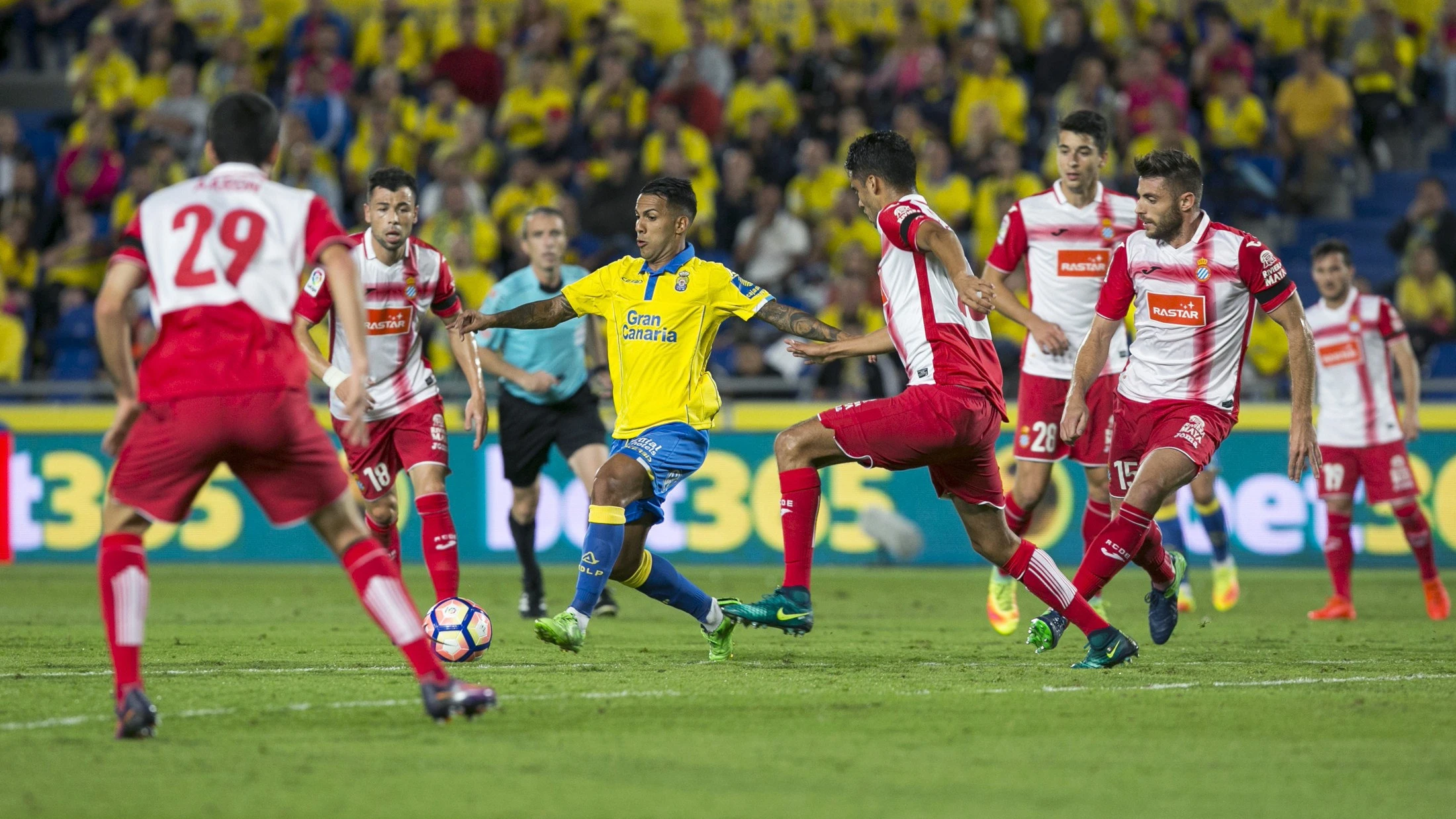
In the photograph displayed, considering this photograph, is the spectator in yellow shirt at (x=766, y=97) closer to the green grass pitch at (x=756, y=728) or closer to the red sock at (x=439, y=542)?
the green grass pitch at (x=756, y=728)

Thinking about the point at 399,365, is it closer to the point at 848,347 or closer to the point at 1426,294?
the point at 848,347

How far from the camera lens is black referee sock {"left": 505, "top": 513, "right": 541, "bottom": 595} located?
10.9 m

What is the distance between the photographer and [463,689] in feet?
18.4

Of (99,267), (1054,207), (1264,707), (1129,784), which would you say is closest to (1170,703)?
(1264,707)

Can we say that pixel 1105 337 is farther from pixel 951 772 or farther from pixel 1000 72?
pixel 1000 72

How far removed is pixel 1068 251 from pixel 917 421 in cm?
250

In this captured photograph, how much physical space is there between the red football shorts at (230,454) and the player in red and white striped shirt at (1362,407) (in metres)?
7.76

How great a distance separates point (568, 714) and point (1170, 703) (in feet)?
7.30

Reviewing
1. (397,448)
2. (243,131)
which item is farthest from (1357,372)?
(243,131)

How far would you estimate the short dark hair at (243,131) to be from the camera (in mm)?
5633

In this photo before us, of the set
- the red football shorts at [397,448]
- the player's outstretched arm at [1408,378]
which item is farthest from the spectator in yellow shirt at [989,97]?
the red football shorts at [397,448]

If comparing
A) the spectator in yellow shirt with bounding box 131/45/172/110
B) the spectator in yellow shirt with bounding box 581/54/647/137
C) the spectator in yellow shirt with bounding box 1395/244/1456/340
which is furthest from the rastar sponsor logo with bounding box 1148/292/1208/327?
the spectator in yellow shirt with bounding box 131/45/172/110

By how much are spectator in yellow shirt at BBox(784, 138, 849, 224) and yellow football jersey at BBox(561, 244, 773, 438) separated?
404 inches

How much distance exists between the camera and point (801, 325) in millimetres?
7512
